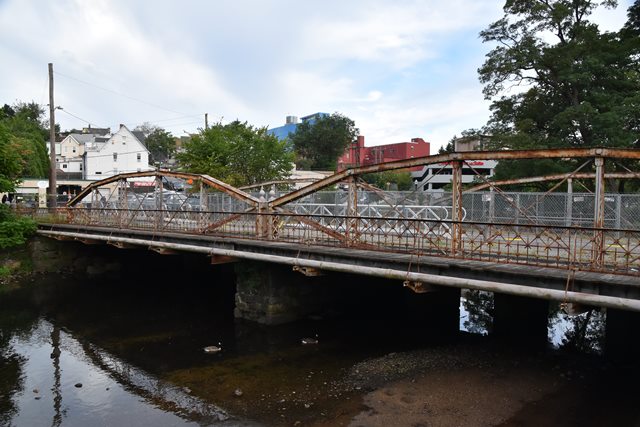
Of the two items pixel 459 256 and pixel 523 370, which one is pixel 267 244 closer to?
pixel 459 256

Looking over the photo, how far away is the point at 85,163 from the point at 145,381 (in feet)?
194

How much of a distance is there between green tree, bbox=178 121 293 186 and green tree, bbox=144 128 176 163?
5866 cm

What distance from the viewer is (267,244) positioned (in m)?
14.6

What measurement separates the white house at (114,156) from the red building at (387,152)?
118ft

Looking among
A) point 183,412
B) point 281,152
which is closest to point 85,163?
point 281,152

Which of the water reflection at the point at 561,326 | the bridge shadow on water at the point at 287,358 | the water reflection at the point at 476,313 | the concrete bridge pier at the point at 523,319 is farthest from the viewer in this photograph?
the water reflection at the point at 476,313

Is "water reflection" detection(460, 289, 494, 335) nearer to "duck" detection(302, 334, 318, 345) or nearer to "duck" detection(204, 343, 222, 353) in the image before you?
"duck" detection(302, 334, 318, 345)

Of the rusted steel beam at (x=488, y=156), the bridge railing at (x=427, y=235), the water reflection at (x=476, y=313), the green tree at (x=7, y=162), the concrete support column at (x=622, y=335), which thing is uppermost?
the green tree at (x=7, y=162)

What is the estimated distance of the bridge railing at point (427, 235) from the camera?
32.0 feet

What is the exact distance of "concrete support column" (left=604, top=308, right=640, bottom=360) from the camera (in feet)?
43.9

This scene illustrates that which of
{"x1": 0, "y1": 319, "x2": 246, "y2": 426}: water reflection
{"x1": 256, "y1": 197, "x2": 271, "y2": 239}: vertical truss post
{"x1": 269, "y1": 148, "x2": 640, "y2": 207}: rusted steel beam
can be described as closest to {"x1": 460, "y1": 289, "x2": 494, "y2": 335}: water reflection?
{"x1": 269, "y1": 148, "x2": 640, "y2": 207}: rusted steel beam

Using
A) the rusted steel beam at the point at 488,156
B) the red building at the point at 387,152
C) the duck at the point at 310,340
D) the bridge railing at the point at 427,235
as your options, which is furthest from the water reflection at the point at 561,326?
the red building at the point at 387,152

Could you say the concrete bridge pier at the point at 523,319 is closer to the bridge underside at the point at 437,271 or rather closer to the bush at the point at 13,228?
the bridge underside at the point at 437,271

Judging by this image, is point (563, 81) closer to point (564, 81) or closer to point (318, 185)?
point (564, 81)
